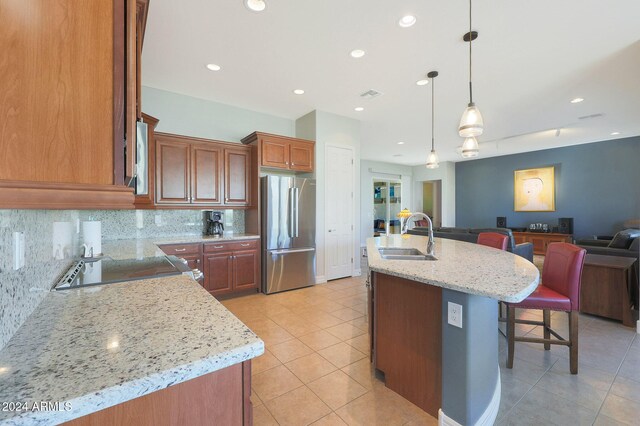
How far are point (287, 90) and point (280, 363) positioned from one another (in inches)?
129

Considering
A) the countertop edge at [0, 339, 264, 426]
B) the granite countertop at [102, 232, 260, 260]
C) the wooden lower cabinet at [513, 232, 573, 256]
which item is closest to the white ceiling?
the granite countertop at [102, 232, 260, 260]

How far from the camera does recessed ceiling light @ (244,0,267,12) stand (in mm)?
2145

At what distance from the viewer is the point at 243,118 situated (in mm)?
4383

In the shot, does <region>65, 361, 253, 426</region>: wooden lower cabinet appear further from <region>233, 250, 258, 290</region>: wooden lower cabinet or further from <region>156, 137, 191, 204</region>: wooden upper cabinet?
<region>156, 137, 191, 204</region>: wooden upper cabinet

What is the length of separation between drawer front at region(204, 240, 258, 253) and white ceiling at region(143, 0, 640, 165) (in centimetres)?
211

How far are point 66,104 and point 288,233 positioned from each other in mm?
3529

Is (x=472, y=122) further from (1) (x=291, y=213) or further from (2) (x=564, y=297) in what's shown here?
(1) (x=291, y=213)

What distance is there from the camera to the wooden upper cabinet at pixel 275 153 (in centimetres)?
405

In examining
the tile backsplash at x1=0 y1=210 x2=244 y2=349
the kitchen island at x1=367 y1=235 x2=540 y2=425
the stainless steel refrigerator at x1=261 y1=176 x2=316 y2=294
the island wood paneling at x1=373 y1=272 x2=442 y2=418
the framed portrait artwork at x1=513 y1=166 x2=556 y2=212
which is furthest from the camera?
the framed portrait artwork at x1=513 y1=166 x2=556 y2=212

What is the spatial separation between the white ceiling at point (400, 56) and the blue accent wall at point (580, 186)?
199 centimetres

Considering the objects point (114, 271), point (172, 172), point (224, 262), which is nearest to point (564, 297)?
point (114, 271)

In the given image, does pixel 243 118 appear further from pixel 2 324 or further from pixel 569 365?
pixel 569 365

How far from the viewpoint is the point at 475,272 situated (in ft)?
5.25

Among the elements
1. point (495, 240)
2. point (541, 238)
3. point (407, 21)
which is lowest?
point (541, 238)
